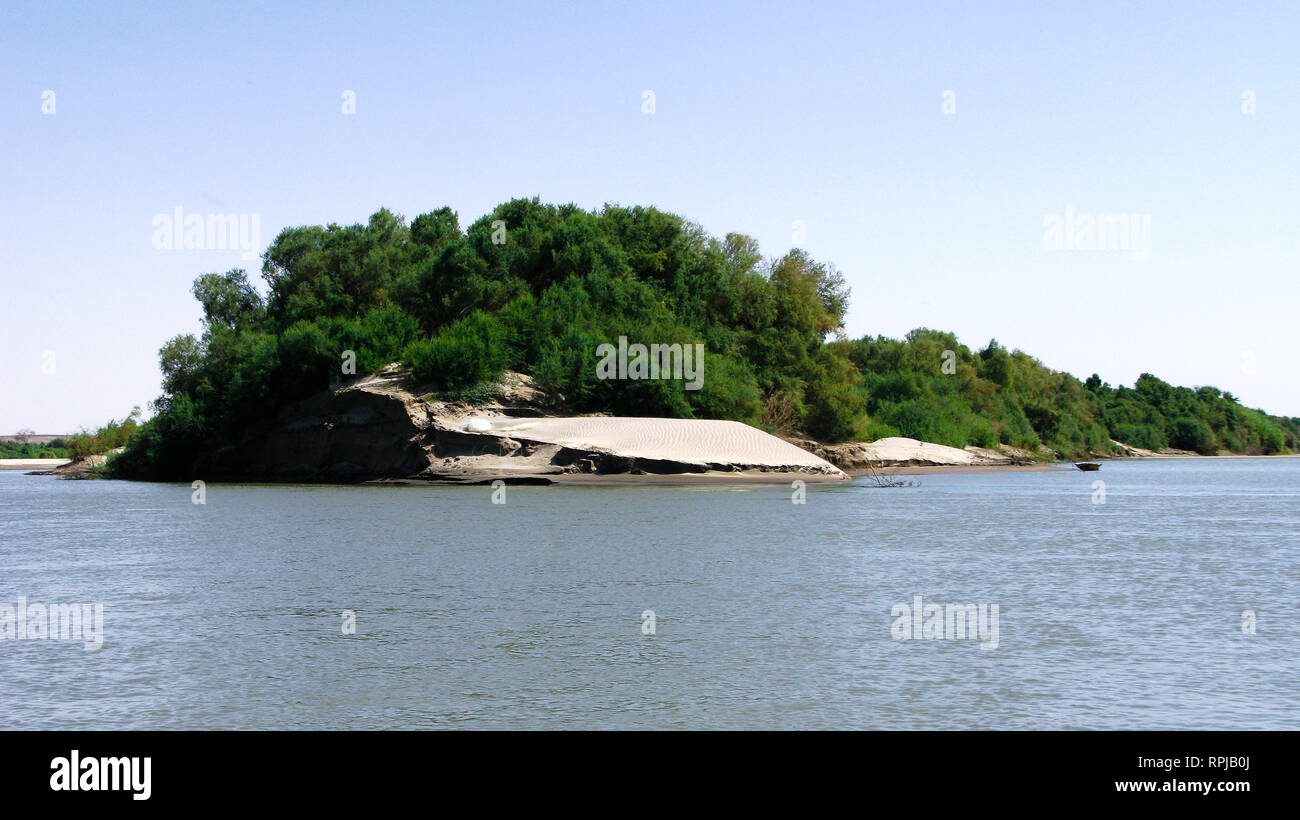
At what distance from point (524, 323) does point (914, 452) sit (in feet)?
114

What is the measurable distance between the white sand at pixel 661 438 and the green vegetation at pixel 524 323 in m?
4.53

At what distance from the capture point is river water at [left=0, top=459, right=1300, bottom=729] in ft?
31.6

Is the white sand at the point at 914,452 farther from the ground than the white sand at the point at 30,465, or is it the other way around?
the white sand at the point at 914,452

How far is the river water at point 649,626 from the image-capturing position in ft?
31.6

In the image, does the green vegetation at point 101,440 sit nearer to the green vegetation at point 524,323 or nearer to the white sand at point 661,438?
the green vegetation at point 524,323

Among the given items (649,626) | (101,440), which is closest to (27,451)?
(101,440)

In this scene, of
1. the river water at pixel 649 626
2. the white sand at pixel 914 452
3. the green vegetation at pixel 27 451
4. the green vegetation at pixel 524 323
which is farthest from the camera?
the green vegetation at pixel 27 451

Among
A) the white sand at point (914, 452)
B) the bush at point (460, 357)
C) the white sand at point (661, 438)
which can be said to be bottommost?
the white sand at point (914, 452)

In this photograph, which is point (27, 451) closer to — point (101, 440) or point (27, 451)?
point (27, 451)

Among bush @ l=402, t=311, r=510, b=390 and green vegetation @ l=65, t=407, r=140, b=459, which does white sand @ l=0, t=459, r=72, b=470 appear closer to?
green vegetation @ l=65, t=407, r=140, b=459

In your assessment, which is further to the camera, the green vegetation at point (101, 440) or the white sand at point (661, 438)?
the green vegetation at point (101, 440)

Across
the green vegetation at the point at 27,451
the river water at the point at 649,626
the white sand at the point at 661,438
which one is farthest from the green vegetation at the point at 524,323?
the green vegetation at the point at 27,451
